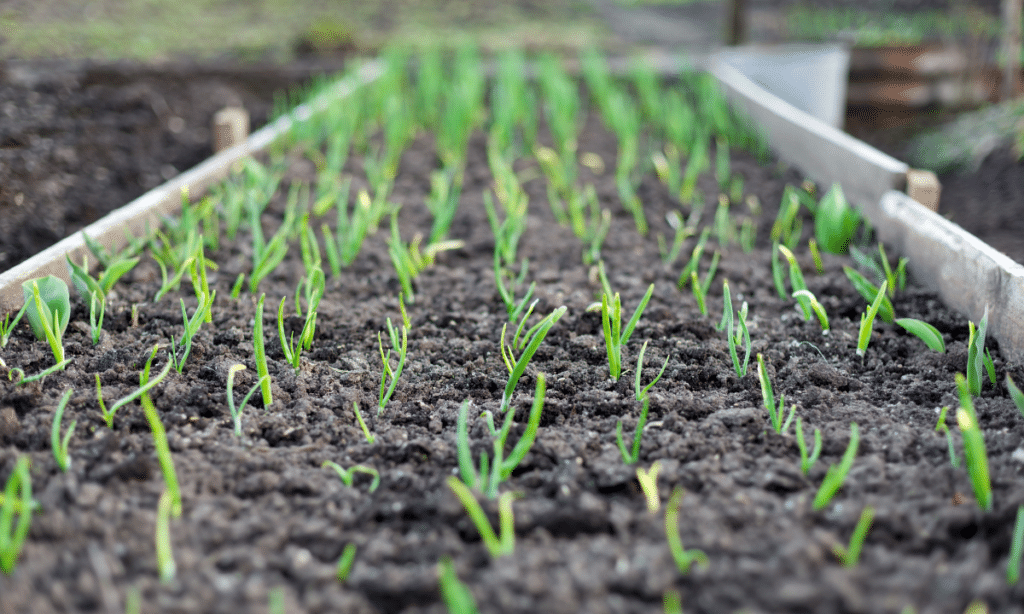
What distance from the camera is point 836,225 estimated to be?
2129 millimetres

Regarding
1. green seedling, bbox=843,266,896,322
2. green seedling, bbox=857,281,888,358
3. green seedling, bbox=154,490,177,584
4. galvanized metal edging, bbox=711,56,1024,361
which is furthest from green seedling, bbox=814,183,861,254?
green seedling, bbox=154,490,177,584

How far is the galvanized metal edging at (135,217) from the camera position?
167 centimetres

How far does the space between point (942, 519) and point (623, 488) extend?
42 cm

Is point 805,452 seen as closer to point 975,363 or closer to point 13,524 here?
point 975,363

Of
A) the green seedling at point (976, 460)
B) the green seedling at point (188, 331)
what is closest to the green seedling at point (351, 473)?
the green seedling at point (188, 331)

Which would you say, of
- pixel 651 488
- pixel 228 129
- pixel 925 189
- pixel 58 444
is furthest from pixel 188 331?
pixel 925 189

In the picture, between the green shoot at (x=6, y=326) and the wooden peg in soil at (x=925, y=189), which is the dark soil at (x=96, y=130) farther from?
the wooden peg in soil at (x=925, y=189)

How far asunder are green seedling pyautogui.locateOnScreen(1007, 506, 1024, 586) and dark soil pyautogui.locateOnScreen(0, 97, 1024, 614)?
0.06 feet

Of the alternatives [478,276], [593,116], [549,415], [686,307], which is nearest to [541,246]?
[478,276]

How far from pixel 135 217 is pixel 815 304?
179cm

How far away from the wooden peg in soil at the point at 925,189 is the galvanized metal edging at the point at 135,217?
2117mm

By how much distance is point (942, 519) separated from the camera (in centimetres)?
102

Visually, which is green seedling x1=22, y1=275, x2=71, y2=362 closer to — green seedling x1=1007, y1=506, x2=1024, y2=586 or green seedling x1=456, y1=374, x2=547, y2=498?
green seedling x1=456, y1=374, x2=547, y2=498

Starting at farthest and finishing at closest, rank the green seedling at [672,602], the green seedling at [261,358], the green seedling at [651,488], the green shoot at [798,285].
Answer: the green shoot at [798,285] < the green seedling at [261,358] < the green seedling at [651,488] < the green seedling at [672,602]
